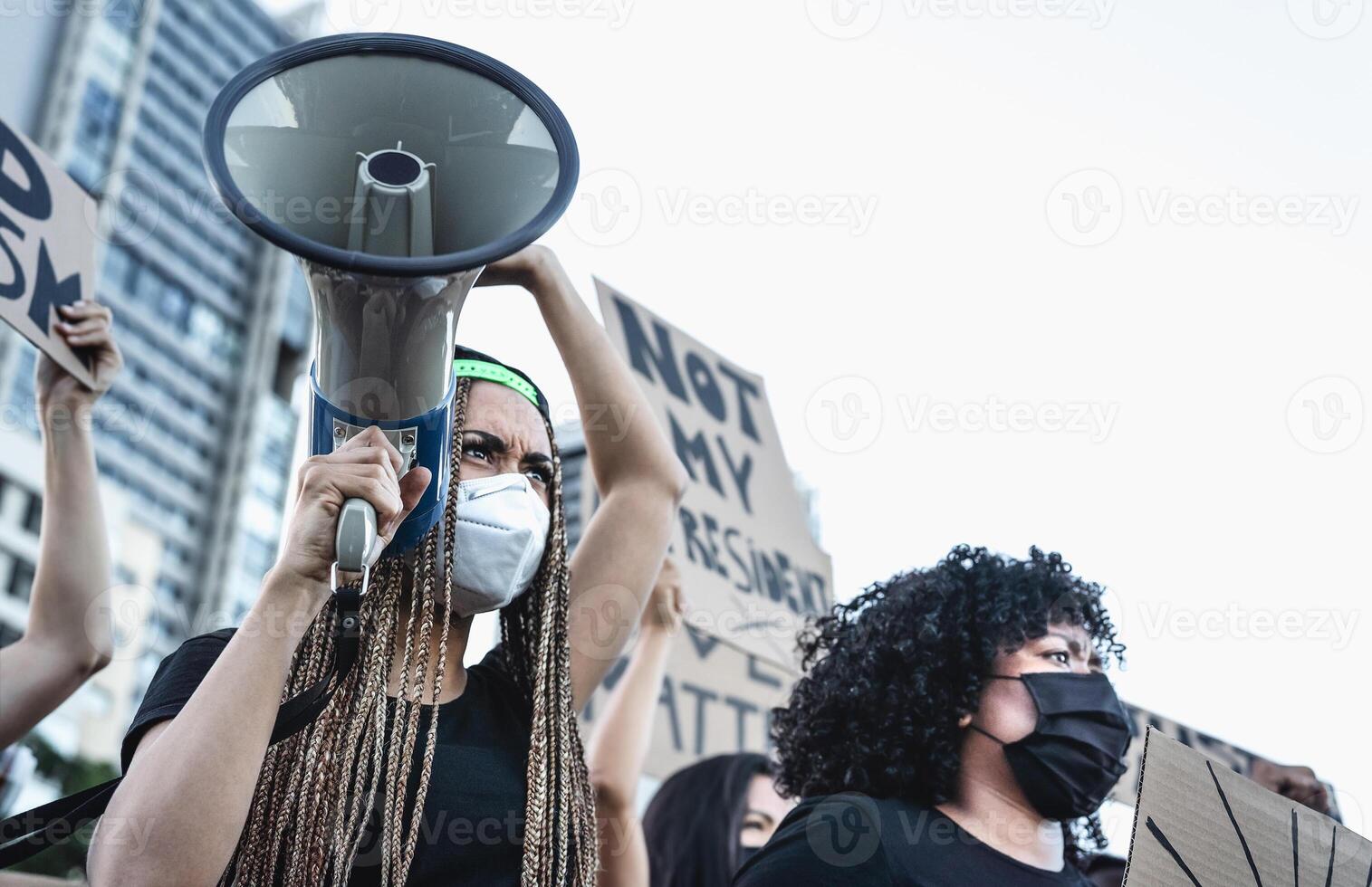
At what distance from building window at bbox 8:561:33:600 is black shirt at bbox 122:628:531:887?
138 feet

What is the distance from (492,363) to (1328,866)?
1546 mm

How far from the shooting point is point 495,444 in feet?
7.36

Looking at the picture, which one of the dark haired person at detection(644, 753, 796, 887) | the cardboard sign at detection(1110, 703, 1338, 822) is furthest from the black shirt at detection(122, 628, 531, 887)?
the cardboard sign at detection(1110, 703, 1338, 822)

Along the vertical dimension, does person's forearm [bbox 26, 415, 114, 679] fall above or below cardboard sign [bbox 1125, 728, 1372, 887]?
above

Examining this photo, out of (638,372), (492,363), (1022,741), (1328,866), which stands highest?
(638,372)

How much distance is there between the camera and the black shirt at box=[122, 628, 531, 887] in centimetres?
181

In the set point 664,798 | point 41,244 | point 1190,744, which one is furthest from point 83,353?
point 1190,744

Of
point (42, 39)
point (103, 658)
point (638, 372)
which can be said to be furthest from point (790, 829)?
point (42, 39)

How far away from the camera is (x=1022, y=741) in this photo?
7.97ft

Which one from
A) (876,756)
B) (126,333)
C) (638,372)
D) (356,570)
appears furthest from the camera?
(126,333)

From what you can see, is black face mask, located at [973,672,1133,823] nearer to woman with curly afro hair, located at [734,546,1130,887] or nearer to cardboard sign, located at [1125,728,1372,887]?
woman with curly afro hair, located at [734,546,1130,887]

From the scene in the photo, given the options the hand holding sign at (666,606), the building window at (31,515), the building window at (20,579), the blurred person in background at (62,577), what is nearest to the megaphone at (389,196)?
the blurred person in background at (62,577)

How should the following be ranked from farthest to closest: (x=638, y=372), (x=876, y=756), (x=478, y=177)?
(x=638, y=372) → (x=876, y=756) → (x=478, y=177)

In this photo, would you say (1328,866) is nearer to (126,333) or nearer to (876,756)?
(876,756)
